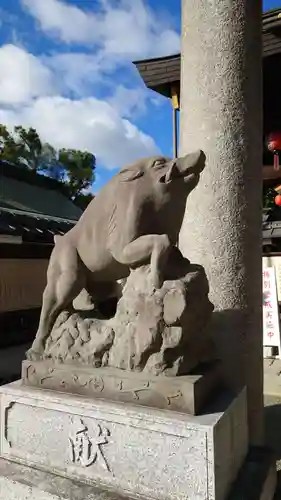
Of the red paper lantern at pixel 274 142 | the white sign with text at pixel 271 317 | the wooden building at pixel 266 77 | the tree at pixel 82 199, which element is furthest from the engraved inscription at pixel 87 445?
the tree at pixel 82 199

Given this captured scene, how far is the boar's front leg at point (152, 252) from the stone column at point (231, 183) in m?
0.68

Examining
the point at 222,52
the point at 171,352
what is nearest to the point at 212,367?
the point at 171,352

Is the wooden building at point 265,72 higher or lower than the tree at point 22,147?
lower

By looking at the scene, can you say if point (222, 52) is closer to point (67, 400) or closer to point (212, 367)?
point (212, 367)

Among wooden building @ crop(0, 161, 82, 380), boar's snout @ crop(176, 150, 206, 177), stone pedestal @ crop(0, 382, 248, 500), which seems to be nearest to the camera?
stone pedestal @ crop(0, 382, 248, 500)

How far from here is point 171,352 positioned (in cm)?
166

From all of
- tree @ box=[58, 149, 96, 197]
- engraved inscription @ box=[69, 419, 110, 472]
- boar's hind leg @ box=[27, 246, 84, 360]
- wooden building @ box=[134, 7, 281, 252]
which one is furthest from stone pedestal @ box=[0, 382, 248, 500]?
tree @ box=[58, 149, 96, 197]

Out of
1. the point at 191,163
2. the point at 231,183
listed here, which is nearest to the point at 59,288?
the point at 191,163

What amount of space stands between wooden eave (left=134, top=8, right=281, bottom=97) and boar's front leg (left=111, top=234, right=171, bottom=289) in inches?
147

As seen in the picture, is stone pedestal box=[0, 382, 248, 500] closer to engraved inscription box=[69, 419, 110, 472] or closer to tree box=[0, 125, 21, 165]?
engraved inscription box=[69, 419, 110, 472]

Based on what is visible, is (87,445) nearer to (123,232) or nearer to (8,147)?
(123,232)

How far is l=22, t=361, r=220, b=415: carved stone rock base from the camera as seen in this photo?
1.62 m

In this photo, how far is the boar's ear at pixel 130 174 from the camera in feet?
6.16

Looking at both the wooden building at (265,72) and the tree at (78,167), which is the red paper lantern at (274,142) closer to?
the wooden building at (265,72)
